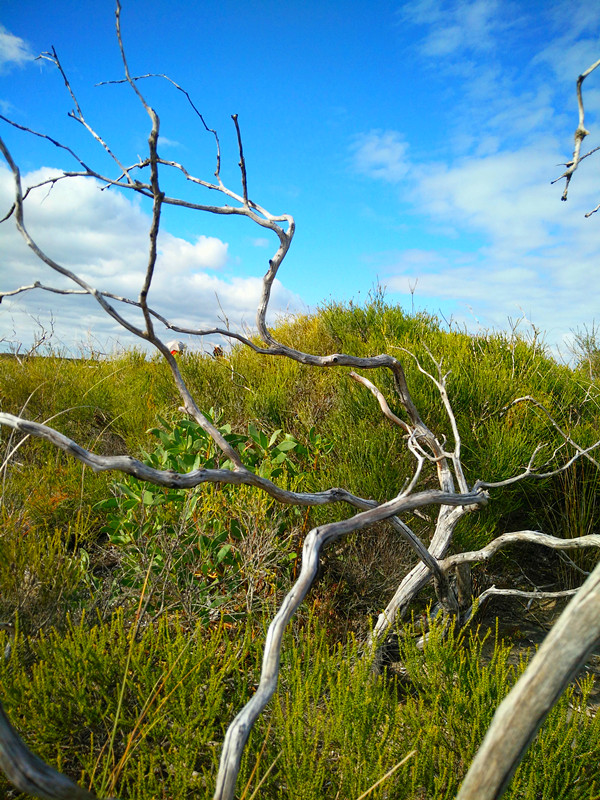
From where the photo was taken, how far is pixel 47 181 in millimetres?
2123

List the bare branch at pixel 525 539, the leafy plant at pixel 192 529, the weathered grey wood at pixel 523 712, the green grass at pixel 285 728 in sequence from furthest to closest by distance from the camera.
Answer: the leafy plant at pixel 192 529
the bare branch at pixel 525 539
the green grass at pixel 285 728
the weathered grey wood at pixel 523 712

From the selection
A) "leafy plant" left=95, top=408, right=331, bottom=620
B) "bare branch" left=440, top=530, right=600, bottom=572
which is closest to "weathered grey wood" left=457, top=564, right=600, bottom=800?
"bare branch" left=440, top=530, right=600, bottom=572

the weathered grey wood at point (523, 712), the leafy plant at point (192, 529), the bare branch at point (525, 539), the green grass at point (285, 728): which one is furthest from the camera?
the leafy plant at point (192, 529)

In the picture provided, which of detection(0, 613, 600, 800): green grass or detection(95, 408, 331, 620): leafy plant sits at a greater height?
detection(95, 408, 331, 620): leafy plant

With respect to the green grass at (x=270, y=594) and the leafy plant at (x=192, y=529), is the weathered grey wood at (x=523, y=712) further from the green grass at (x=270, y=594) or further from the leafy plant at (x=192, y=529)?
the leafy plant at (x=192, y=529)

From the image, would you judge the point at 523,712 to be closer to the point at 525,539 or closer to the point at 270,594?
the point at 525,539

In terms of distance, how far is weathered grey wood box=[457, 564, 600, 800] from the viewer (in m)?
0.82

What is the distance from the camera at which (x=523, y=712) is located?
83 centimetres

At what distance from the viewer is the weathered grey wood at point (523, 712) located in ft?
2.70

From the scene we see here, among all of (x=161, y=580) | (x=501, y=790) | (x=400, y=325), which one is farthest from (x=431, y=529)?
(x=400, y=325)

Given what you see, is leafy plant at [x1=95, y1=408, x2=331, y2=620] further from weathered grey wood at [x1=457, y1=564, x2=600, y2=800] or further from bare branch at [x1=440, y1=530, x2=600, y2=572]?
weathered grey wood at [x1=457, y1=564, x2=600, y2=800]

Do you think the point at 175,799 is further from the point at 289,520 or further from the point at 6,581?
the point at 289,520

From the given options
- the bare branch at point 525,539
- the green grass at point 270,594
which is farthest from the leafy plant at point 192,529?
the bare branch at point 525,539

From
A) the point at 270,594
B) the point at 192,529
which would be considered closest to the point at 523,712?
the point at 270,594
